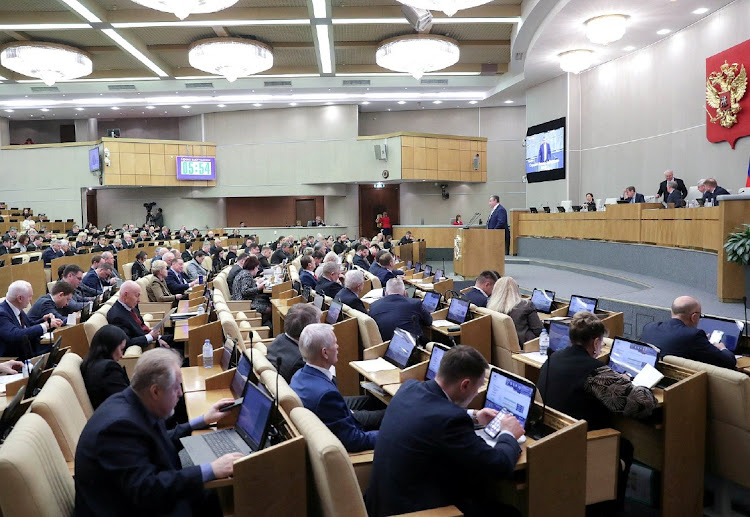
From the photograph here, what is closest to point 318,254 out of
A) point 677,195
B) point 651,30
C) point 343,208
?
point 677,195

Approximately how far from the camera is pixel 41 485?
2148 mm

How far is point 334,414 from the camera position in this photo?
3.02 metres

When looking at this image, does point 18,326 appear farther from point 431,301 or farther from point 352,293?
point 431,301

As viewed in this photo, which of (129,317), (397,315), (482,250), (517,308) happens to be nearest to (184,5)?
(129,317)

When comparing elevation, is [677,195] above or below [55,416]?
above

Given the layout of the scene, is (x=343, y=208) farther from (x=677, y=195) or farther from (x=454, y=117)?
(x=677, y=195)

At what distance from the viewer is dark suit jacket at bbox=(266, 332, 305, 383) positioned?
392 cm

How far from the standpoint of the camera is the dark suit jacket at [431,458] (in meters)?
2.44

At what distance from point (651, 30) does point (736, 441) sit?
11845mm

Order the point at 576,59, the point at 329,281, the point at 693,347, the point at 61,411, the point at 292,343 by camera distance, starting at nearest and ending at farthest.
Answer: the point at 61,411
the point at 693,347
the point at 292,343
the point at 329,281
the point at 576,59

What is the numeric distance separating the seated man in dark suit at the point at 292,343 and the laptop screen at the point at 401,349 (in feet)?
2.31

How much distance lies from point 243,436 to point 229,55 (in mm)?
12994

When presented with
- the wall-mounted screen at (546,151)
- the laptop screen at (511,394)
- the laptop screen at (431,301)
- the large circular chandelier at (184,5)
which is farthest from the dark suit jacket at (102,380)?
the wall-mounted screen at (546,151)

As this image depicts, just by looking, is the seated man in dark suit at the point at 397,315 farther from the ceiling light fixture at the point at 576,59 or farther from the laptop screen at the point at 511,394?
the ceiling light fixture at the point at 576,59
